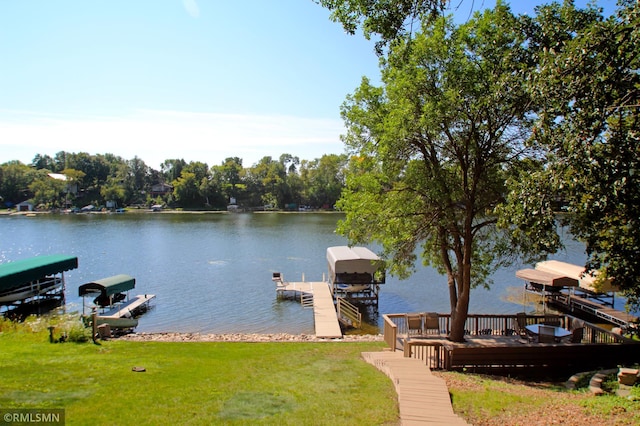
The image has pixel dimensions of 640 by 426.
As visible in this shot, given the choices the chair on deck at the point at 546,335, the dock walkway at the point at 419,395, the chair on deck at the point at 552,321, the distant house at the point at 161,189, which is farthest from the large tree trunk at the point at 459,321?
the distant house at the point at 161,189

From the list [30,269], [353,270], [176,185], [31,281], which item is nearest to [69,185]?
[176,185]

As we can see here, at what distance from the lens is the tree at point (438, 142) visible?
45.1 ft

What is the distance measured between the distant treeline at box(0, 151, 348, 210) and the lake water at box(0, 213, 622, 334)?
61.3m

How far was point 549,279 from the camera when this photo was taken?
27.7 metres

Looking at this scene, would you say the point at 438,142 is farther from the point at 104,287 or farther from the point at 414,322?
the point at 104,287

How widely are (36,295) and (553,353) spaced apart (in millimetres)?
30627

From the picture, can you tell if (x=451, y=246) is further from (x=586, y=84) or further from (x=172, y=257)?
(x=172, y=257)

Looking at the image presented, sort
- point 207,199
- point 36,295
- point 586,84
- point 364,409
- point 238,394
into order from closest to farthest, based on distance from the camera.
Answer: point 586,84, point 364,409, point 238,394, point 36,295, point 207,199

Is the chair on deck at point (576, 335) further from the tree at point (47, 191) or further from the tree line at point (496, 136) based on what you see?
the tree at point (47, 191)

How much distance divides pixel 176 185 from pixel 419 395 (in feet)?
431

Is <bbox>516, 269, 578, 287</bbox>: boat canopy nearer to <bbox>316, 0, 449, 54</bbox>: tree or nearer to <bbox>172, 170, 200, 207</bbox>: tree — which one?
<bbox>316, 0, 449, 54</bbox>: tree

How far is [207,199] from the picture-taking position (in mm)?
134375

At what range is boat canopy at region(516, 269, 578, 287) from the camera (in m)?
27.2

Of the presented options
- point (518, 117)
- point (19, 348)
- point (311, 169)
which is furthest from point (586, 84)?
point (311, 169)
